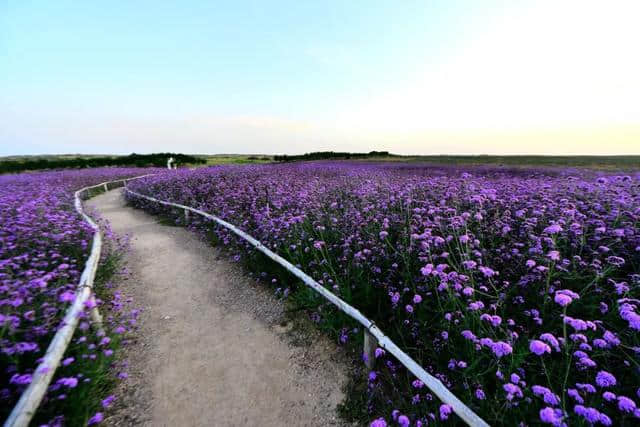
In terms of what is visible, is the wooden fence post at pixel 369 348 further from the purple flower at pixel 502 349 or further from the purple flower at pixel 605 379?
the purple flower at pixel 605 379

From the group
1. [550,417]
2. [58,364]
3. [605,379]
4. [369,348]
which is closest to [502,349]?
[550,417]

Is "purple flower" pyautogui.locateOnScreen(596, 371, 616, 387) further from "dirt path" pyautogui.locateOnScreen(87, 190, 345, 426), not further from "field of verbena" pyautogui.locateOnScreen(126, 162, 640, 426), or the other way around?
"dirt path" pyautogui.locateOnScreen(87, 190, 345, 426)

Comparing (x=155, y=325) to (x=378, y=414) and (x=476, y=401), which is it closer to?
(x=378, y=414)

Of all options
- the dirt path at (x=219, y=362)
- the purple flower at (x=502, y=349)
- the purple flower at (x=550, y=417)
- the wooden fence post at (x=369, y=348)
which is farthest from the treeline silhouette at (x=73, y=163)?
the purple flower at (x=550, y=417)

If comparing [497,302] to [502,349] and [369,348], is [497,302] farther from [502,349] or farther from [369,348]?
[369,348]

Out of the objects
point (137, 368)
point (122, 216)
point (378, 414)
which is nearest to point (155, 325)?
point (137, 368)

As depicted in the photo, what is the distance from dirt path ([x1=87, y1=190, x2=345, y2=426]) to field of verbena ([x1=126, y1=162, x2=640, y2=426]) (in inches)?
19.2

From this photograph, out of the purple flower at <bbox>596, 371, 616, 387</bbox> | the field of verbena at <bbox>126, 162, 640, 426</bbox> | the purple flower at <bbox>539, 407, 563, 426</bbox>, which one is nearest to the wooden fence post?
the field of verbena at <bbox>126, 162, 640, 426</bbox>

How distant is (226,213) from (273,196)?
166cm

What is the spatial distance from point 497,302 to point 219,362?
343 centimetres

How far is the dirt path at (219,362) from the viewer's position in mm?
2857

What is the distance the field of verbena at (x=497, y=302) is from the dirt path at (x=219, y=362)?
488 mm

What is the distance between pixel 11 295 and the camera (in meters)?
2.92

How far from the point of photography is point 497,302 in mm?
2703
